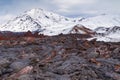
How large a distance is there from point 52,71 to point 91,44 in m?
15.8

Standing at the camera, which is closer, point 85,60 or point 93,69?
point 93,69

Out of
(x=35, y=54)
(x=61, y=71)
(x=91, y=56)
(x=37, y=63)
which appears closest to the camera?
(x=61, y=71)

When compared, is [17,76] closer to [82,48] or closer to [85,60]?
[85,60]

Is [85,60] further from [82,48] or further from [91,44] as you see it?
[91,44]

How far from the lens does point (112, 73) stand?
26891 millimetres

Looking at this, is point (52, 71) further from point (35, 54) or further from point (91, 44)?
point (91, 44)

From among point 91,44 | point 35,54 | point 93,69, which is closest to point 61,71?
point 93,69

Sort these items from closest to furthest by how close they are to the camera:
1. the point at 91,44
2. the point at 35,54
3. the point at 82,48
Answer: the point at 35,54 < the point at 82,48 < the point at 91,44

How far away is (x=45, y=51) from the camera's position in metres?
37.6

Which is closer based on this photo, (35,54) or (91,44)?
(35,54)

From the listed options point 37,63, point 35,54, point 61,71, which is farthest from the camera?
point 35,54

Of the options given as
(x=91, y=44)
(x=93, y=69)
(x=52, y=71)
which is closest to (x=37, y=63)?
(x=52, y=71)

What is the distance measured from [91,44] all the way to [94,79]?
55.5 ft

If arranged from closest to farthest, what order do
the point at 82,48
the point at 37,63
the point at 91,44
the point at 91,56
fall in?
the point at 37,63, the point at 91,56, the point at 82,48, the point at 91,44
